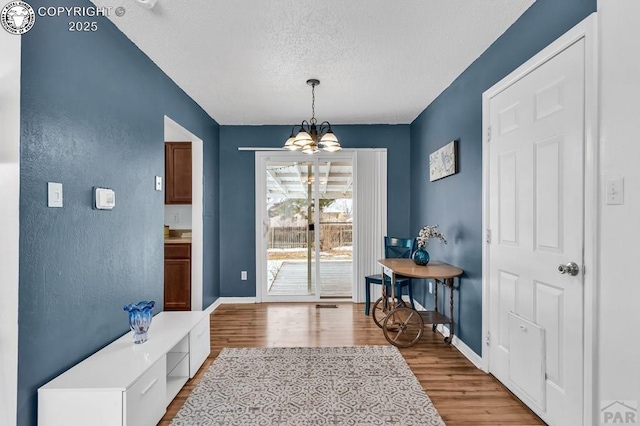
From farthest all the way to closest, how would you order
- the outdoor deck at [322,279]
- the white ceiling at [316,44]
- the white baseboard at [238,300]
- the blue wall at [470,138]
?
the outdoor deck at [322,279], the white baseboard at [238,300], the white ceiling at [316,44], the blue wall at [470,138]


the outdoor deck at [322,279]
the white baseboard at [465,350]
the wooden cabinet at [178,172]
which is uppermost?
the wooden cabinet at [178,172]

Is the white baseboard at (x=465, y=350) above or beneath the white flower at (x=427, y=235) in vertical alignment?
beneath

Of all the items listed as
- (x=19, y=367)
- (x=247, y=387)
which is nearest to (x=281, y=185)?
(x=247, y=387)

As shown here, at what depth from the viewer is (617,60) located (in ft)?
5.16

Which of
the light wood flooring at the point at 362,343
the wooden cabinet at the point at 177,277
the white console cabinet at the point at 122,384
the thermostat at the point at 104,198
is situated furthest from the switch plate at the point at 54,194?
the wooden cabinet at the point at 177,277

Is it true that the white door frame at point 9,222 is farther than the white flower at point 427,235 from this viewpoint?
No

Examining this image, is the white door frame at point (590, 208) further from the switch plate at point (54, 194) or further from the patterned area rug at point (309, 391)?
the switch plate at point (54, 194)

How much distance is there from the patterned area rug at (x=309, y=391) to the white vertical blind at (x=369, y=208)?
195 centimetres

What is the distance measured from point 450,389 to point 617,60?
7.25ft

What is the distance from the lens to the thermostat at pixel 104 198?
2188 mm

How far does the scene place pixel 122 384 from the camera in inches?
68.6

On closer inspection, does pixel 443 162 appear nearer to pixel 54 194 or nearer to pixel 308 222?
pixel 308 222

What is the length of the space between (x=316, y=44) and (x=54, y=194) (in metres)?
2.00

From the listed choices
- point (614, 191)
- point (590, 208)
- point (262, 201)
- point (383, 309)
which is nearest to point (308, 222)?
point (262, 201)
